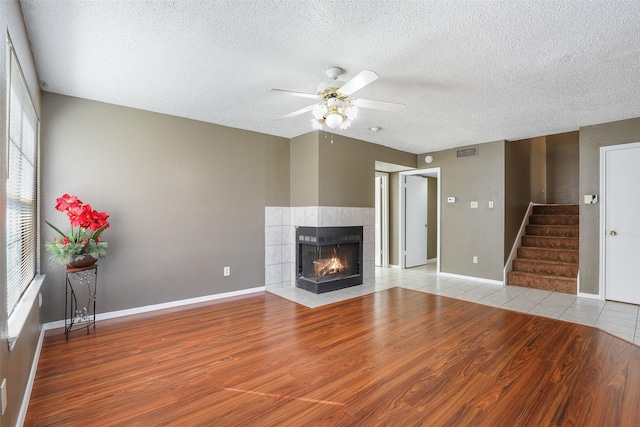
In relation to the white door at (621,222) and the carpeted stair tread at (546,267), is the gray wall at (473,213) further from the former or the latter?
the white door at (621,222)

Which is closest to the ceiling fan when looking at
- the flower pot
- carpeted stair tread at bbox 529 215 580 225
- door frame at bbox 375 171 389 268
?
the flower pot

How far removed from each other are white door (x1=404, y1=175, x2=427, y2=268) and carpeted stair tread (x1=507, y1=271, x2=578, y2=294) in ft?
6.68

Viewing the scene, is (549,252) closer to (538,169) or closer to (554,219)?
(554,219)

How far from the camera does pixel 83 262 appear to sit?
2.96 metres

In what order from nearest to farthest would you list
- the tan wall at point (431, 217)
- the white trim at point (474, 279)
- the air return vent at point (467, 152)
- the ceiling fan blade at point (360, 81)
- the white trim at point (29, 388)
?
the white trim at point (29, 388)
the ceiling fan blade at point (360, 81)
the white trim at point (474, 279)
the air return vent at point (467, 152)
the tan wall at point (431, 217)

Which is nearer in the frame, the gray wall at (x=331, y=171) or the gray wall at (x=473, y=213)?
the gray wall at (x=331, y=171)

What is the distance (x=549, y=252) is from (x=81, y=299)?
6.89 metres

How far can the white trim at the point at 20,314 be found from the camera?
5.35 ft

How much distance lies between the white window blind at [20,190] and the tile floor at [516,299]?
2790mm

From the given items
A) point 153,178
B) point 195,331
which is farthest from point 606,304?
point 153,178

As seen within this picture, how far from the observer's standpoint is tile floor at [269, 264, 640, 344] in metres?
3.39

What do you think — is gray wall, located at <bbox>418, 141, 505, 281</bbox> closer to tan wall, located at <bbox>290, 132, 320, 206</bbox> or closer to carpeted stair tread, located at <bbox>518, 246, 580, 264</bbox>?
carpeted stair tread, located at <bbox>518, 246, 580, 264</bbox>

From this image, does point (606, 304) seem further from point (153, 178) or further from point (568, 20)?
point (153, 178)

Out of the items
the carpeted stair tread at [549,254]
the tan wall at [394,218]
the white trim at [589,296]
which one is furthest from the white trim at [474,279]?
the tan wall at [394,218]
